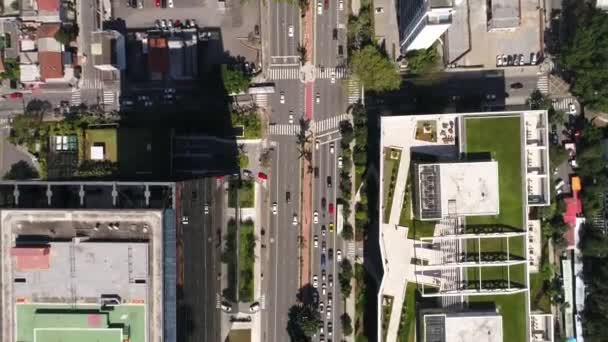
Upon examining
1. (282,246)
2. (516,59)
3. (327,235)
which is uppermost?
(516,59)

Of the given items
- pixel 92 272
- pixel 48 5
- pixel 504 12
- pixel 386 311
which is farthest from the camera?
pixel 48 5

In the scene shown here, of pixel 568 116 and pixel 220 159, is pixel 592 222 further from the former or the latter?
pixel 220 159

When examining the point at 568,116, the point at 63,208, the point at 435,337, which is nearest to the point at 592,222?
the point at 568,116

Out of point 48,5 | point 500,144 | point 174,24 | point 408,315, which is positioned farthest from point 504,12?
point 48,5

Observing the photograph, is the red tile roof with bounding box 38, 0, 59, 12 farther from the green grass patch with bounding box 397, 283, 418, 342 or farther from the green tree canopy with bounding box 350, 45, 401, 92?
the green grass patch with bounding box 397, 283, 418, 342

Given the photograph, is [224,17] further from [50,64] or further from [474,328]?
[474,328]

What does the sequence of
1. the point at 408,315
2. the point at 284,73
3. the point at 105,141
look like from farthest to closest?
the point at 284,73
the point at 105,141
the point at 408,315

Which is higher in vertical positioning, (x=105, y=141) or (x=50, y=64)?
(x=50, y=64)

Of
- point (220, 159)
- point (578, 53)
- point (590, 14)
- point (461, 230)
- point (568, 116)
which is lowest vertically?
point (461, 230)
